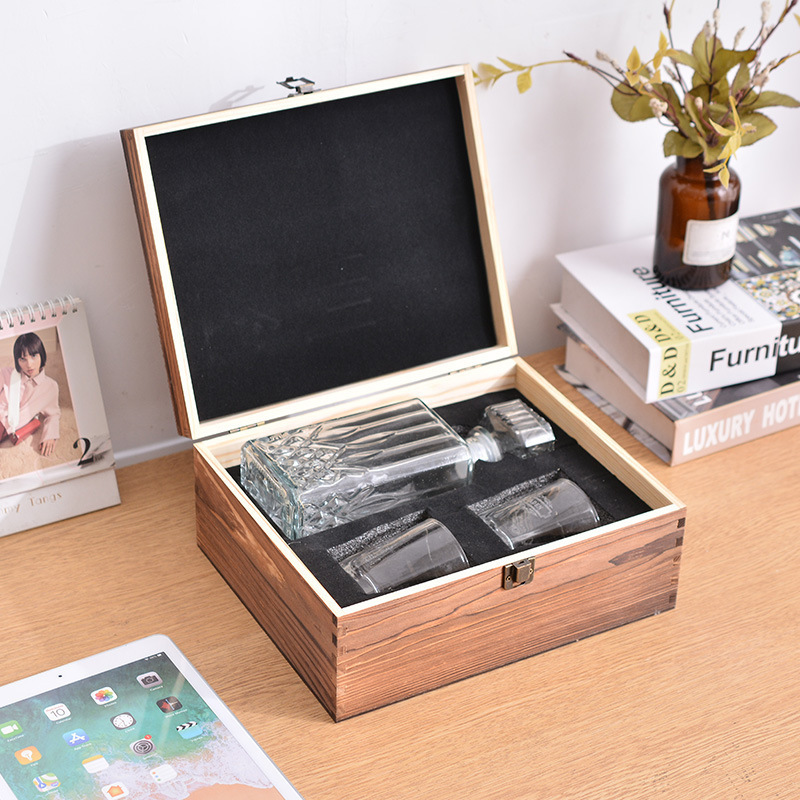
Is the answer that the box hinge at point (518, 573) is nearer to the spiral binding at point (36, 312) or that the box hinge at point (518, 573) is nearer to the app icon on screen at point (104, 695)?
the app icon on screen at point (104, 695)

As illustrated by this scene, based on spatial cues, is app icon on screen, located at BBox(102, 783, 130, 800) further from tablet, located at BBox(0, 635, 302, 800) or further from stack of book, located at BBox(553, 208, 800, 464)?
stack of book, located at BBox(553, 208, 800, 464)

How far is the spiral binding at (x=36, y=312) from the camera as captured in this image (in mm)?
1090

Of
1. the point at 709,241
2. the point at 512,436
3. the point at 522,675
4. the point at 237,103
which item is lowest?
the point at 522,675

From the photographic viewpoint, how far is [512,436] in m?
1.15

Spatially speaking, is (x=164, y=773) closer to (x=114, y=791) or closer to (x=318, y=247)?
(x=114, y=791)

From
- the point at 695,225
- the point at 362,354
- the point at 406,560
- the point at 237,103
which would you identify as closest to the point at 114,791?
the point at 406,560

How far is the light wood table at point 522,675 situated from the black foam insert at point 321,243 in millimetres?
203

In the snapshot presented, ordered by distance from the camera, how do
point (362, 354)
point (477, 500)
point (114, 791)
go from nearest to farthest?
1. point (114, 791)
2. point (477, 500)
3. point (362, 354)

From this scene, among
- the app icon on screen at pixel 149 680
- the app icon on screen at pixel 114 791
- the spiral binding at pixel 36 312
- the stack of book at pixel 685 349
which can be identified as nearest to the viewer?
the app icon on screen at pixel 114 791

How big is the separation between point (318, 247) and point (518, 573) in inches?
17.5

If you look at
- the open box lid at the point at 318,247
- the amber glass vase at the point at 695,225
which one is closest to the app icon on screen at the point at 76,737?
the open box lid at the point at 318,247

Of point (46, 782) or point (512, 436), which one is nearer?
point (46, 782)

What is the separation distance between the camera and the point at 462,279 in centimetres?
126

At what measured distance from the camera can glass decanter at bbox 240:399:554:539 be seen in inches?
41.6
